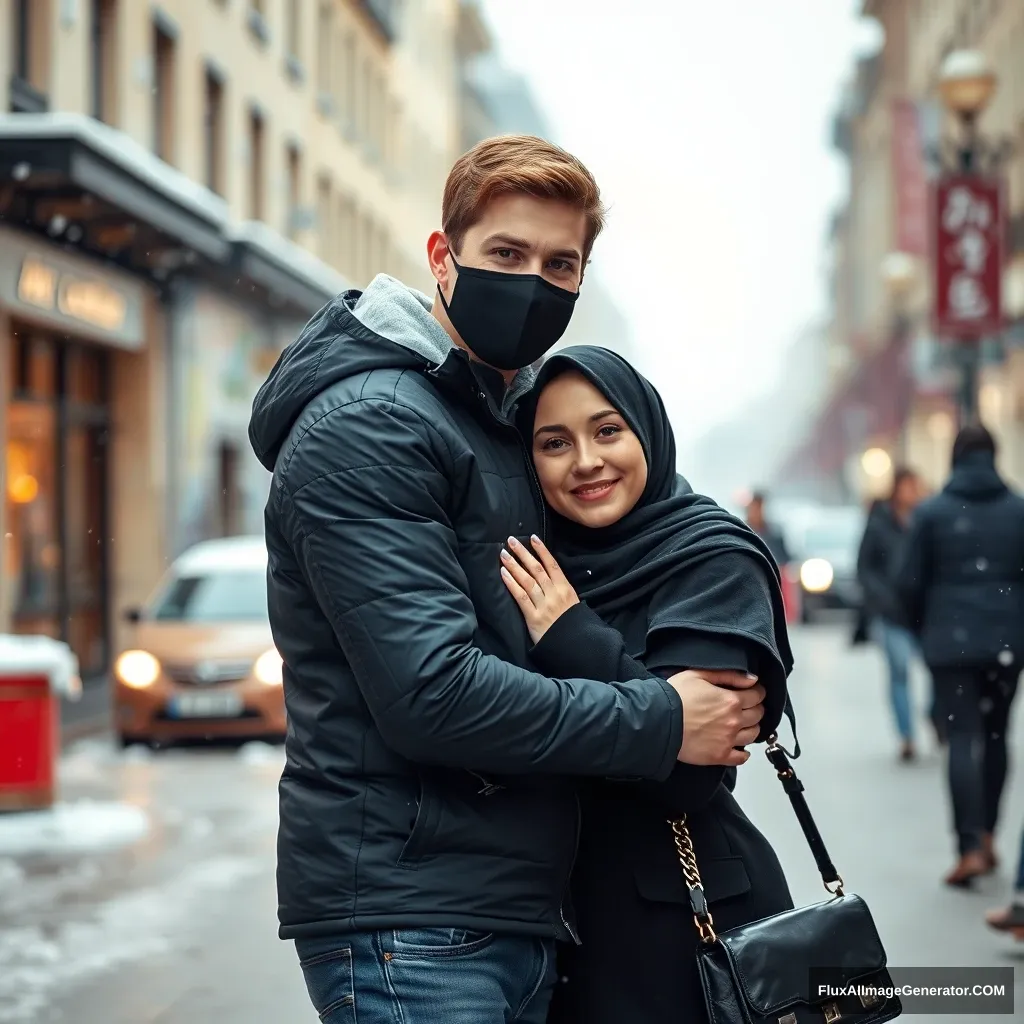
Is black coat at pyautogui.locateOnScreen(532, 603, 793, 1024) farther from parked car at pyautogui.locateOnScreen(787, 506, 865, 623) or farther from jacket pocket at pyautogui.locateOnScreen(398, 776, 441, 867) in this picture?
parked car at pyautogui.locateOnScreen(787, 506, 865, 623)

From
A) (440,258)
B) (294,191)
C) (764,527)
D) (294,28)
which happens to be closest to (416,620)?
(440,258)

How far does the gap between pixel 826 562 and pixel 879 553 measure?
48.7ft

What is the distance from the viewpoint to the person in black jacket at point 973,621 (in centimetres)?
809

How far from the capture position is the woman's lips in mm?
2930

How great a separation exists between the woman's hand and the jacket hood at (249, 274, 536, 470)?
0.31 meters

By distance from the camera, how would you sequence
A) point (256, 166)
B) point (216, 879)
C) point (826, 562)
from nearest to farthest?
point (216, 879), point (256, 166), point (826, 562)

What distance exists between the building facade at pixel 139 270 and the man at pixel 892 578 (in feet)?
22.5

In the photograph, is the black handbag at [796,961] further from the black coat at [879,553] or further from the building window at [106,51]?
the building window at [106,51]

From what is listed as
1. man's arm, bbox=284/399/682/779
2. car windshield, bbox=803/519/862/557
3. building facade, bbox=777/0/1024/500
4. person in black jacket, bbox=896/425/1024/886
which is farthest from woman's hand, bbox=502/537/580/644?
car windshield, bbox=803/519/862/557

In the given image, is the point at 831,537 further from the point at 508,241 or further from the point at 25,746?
the point at 508,241

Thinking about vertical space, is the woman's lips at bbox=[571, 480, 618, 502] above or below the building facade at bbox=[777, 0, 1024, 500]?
below

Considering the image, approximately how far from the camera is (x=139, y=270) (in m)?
20.8

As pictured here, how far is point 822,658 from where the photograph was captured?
21.5 meters

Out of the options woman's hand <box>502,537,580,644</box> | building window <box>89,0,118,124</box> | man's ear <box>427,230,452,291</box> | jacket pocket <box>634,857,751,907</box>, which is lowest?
jacket pocket <box>634,857,751,907</box>
